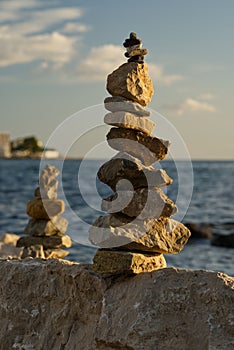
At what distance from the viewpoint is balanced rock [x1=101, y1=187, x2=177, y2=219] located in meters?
6.39

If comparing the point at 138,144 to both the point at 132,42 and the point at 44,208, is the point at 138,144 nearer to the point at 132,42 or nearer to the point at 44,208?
the point at 132,42

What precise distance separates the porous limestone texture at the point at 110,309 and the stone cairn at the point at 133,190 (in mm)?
268

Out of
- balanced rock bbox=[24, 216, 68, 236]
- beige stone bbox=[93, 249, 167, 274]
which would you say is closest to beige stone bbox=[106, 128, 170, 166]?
beige stone bbox=[93, 249, 167, 274]

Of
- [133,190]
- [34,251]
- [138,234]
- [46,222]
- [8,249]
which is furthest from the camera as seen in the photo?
[8,249]

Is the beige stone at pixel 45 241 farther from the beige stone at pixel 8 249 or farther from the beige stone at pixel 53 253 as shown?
the beige stone at pixel 8 249

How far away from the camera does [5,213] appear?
3506 centimetres

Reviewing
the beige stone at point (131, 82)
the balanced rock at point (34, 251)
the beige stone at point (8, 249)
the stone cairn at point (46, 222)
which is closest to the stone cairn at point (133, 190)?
the beige stone at point (131, 82)

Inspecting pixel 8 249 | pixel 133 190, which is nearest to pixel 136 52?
pixel 133 190

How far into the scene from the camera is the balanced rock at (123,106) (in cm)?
653

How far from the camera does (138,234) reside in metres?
6.32

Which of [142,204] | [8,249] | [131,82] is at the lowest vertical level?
[8,249]

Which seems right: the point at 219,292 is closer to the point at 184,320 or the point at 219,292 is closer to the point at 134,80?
the point at 184,320

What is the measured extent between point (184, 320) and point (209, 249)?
60.7 ft

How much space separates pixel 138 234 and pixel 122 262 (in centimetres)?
Result: 32
